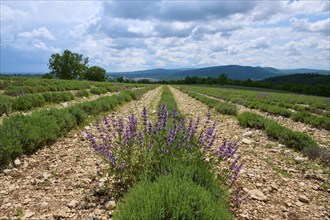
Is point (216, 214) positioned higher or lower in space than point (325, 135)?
higher

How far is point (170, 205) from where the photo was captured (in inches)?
97.0

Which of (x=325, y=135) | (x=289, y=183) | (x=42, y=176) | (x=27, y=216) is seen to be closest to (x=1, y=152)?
(x=42, y=176)

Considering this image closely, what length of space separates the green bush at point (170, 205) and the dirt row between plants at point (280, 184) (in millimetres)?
1243

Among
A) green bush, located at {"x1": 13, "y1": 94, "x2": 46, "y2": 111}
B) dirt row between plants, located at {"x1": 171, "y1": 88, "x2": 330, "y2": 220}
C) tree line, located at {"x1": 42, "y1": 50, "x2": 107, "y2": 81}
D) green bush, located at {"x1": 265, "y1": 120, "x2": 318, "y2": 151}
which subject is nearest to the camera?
dirt row between plants, located at {"x1": 171, "y1": 88, "x2": 330, "y2": 220}

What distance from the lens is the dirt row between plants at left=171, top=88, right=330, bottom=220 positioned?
144 inches

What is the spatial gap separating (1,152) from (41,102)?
7213 millimetres

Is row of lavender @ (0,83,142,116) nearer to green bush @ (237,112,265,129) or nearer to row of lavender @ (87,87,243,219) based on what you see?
row of lavender @ (87,87,243,219)

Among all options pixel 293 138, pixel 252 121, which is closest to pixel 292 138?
pixel 293 138

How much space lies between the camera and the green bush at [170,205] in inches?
93.6

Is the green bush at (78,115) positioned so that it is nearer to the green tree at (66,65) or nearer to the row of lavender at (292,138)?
the row of lavender at (292,138)

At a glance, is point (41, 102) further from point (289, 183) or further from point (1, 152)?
point (289, 183)

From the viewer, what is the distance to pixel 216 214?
2.43 metres

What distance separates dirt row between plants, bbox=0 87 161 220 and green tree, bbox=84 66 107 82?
8700 centimetres

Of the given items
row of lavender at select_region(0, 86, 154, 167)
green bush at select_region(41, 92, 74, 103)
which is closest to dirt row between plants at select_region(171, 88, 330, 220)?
row of lavender at select_region(0, 86, 154, 167)
